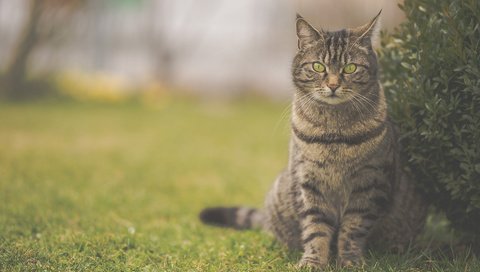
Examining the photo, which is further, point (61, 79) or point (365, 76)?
point (61, 79)

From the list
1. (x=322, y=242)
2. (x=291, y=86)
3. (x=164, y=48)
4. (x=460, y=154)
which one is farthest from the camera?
(x=164, y=48)

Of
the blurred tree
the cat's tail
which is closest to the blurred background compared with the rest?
the blurred tree

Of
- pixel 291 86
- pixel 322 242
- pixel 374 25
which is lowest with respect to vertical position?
pixel 322 242

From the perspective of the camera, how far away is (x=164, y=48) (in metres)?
13.4

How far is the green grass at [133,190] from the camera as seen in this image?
310cm

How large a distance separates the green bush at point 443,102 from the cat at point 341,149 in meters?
0.14

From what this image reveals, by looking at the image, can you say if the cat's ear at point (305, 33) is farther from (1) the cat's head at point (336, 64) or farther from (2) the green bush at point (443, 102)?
(2) the green bush at point (443, 102)

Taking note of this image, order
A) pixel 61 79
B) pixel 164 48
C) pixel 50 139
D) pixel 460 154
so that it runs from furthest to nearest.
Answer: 1. pixel 164 48
2. pixel 61 79
3. pixel 50 139
4. pixel 460 154

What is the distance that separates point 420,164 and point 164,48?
434 inches

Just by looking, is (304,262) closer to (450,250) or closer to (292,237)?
(292,237)

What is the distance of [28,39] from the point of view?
9.84 meters

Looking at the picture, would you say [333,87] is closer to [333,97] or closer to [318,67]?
[333,97]

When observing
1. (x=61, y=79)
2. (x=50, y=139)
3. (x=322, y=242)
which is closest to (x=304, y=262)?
(x=322, y=242)

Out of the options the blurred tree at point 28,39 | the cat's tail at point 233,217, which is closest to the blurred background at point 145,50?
the blurred tree at point 28,39
